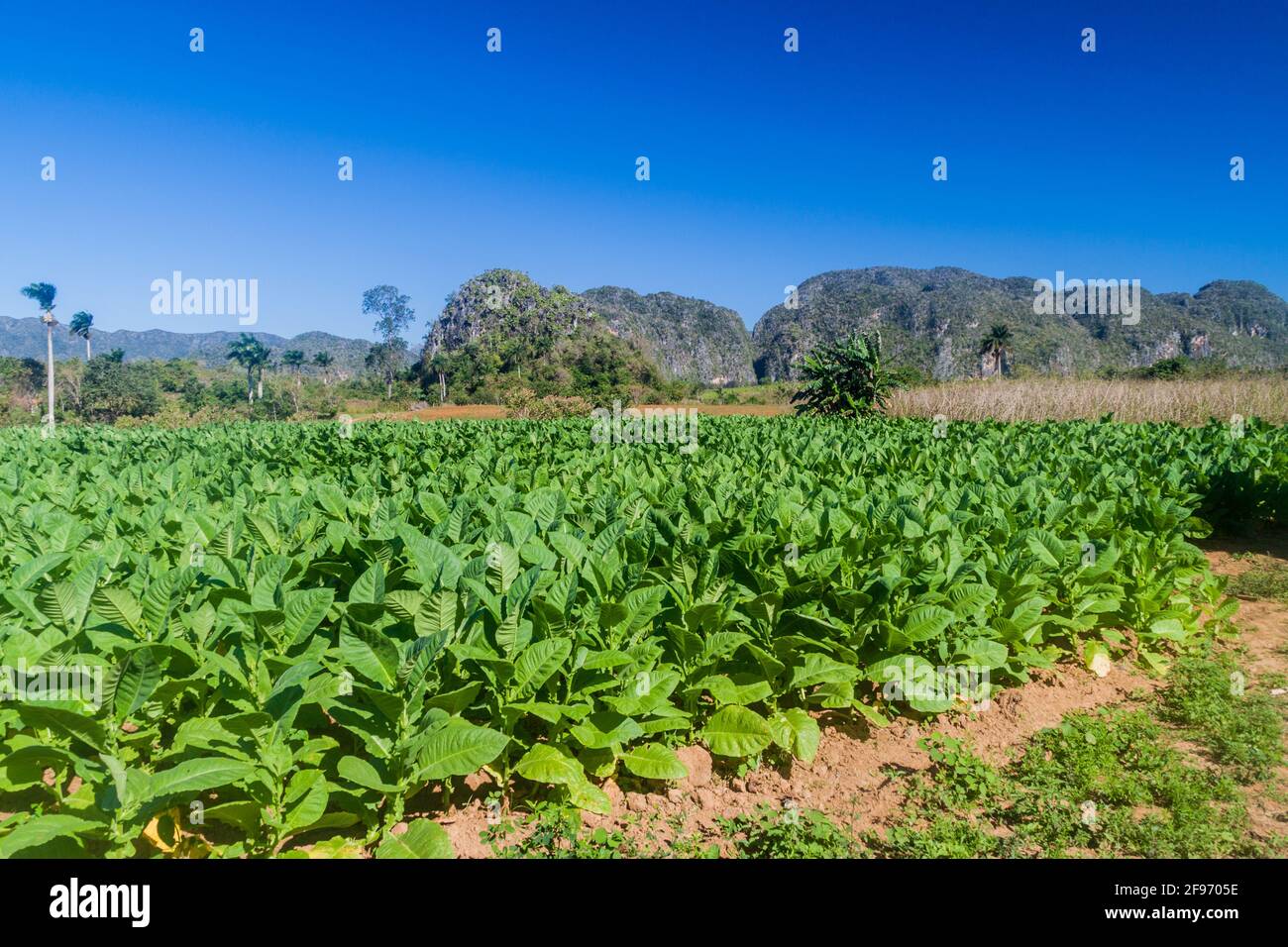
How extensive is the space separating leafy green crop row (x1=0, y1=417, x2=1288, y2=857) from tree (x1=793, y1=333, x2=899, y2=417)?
58.8 feet

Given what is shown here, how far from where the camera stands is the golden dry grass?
18.4m

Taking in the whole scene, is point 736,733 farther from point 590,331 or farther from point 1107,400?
point 590,331

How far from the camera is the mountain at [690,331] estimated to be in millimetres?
141500

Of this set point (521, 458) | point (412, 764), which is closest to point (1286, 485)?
point (521, 458)

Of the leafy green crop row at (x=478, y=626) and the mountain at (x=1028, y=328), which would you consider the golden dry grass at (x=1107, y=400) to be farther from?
the mountain at (x=1028, y=328)

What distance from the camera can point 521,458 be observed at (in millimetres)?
8109

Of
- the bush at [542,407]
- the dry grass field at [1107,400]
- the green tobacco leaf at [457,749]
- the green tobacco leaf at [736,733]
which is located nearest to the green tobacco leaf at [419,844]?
the green tobacco leaf at [457,749]

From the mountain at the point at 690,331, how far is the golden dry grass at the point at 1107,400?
112959mm

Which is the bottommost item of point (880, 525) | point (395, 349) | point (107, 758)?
point (107, 758)

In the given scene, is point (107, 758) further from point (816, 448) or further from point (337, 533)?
point (816, 448)

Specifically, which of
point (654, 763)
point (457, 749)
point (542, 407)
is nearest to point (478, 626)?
point (457, 749)

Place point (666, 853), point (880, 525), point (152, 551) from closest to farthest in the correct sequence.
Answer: point (666, 853)
point (152, 551)
point (880, 525)
